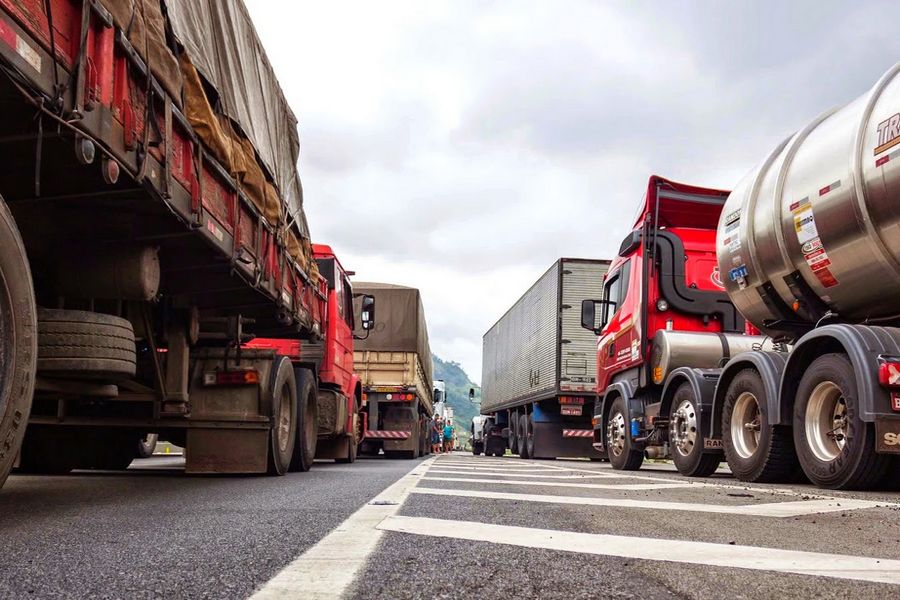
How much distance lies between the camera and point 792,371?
260 inches

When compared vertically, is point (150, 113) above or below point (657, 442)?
above

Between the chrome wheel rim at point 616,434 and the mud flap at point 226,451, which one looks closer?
the mud flap at point 226,451

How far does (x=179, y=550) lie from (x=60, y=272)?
2.70 metres

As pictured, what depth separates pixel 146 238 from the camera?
197 inches

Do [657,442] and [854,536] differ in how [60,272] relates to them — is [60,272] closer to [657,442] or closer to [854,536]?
[854,536]

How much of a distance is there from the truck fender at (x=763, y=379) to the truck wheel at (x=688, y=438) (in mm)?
368

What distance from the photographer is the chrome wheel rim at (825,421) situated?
6184mm


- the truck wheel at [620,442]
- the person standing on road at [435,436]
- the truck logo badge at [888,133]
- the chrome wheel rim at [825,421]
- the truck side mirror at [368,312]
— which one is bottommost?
the person standing on road at [435,436]

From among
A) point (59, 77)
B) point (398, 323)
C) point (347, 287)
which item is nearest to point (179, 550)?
point (59, 77)

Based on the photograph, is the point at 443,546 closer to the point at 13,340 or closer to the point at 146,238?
the point at 13,340

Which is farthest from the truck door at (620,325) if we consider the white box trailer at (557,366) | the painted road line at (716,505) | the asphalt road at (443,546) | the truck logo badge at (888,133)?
the painted road line at (716,505)

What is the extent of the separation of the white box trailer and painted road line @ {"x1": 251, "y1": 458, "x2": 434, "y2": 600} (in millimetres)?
13900

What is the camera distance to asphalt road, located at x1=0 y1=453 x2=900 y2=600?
7.00 ft

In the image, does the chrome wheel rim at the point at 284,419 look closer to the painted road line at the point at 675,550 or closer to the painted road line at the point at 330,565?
the painted road line at the point at 330,565
